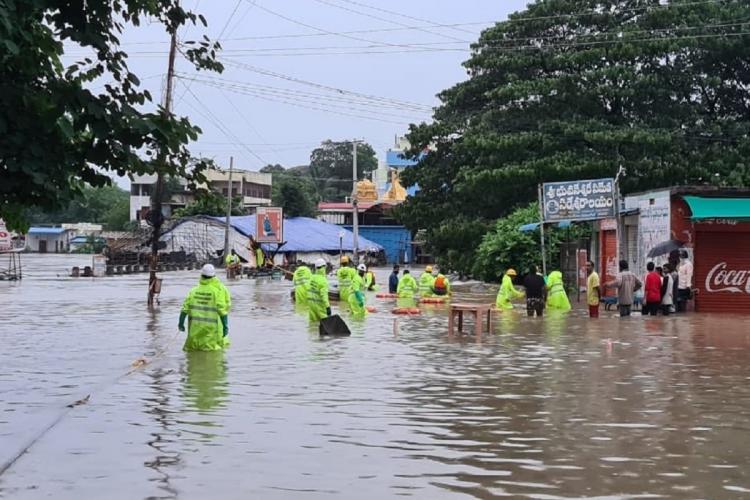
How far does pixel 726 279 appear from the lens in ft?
92.3

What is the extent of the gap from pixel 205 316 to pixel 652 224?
17740mm

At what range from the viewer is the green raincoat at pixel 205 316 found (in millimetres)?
15453

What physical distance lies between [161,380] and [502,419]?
4.85 meters

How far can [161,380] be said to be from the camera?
1311cm

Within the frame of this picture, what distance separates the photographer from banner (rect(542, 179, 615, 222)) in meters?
30.2

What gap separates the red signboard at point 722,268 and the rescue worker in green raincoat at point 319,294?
1201cm

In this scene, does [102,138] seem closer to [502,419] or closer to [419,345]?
[502,419]

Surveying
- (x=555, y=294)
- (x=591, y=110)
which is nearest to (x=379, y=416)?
(x=555, y=294)

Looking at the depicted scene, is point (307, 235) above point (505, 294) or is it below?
above

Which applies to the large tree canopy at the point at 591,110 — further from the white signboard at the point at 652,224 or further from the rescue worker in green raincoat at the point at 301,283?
the rescue worker in green raincoat at the point at 301,283

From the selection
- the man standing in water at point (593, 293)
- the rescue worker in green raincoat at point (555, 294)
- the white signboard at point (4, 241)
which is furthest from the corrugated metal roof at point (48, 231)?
the man standing in water at point (593, 293)

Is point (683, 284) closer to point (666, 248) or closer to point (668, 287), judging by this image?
point (666, 248)

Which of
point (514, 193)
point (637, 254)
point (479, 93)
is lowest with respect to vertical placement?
point (637, 254)

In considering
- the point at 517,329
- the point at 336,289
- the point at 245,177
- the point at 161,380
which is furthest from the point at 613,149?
the point at 245,177
